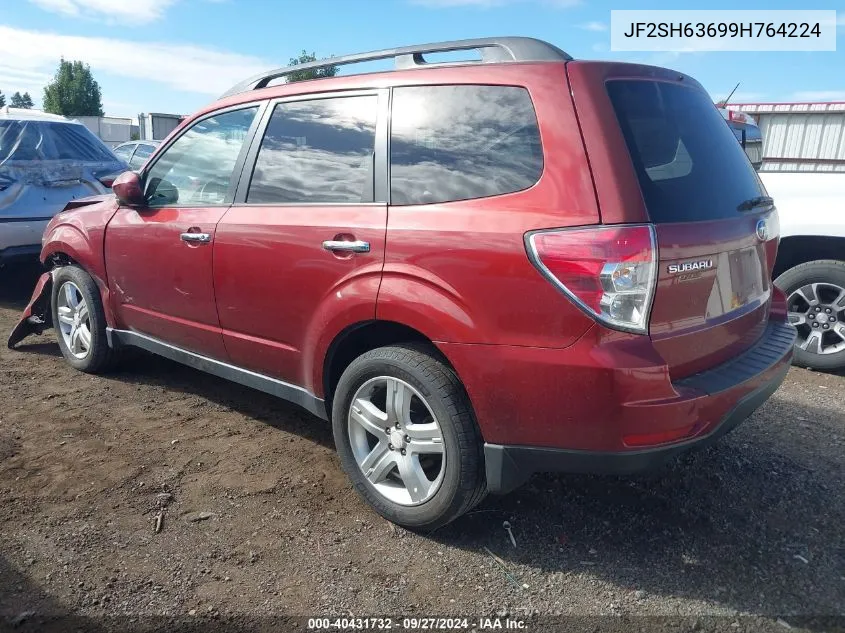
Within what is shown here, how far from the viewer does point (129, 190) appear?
13.1ft

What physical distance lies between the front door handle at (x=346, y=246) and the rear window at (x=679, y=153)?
1.09 metres

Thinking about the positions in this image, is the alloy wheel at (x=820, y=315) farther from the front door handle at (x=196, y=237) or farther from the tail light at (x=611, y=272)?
the front door handle at (x=196, y=237)

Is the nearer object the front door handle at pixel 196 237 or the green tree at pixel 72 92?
the front door handle at pixel 196 237

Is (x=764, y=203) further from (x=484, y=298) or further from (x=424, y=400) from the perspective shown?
(x=424, y=400)

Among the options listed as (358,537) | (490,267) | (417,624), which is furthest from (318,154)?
(417,624)

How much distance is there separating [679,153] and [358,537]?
201 centimetres

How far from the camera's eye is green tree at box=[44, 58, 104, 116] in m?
58.6

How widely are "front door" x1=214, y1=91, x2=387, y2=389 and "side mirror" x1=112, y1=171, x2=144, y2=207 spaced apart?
854 millimetres

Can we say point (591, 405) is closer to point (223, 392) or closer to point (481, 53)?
point (481, 53)

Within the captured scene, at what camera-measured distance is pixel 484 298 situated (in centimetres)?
245

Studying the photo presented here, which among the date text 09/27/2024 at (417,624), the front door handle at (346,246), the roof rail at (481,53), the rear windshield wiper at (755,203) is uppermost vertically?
the roof rail at (481,53)

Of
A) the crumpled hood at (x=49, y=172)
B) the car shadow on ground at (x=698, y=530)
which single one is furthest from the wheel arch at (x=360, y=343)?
the crumpled hood at (x=49, y=172)

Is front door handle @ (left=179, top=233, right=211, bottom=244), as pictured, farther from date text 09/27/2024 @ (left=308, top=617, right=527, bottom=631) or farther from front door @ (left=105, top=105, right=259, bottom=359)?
date text 09/27/2024 @ (left=308, top=617, right=527, bottom=631)

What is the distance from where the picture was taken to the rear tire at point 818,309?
4.80m
